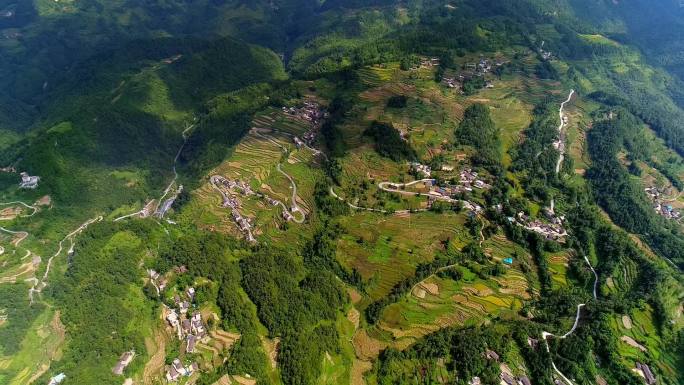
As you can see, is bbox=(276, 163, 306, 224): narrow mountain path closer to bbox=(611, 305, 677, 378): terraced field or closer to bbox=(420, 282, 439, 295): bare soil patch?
bbox=(420, 282, 439, 295): bare soil patch

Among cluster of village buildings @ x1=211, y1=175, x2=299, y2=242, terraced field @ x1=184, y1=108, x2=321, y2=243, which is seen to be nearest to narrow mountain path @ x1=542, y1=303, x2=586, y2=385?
terraced field @ x1=184, y1=108, x2=321, y2=243

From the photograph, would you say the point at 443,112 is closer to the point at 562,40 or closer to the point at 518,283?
the point at 518,283

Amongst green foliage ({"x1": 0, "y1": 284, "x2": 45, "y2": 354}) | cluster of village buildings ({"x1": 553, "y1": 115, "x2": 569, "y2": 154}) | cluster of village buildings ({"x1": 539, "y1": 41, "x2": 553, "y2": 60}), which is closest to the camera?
green foliage ({"x1": 0, "y1": 284, "x2": 45, "y2": 354})

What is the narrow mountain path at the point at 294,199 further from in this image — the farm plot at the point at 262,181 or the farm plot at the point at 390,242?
the farm plot at the point at 390,242

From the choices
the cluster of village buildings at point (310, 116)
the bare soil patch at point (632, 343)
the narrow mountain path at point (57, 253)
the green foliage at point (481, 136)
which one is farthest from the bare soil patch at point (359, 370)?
the narrow mountain path at point (57, 253)

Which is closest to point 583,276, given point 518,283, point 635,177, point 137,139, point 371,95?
point 518,283
